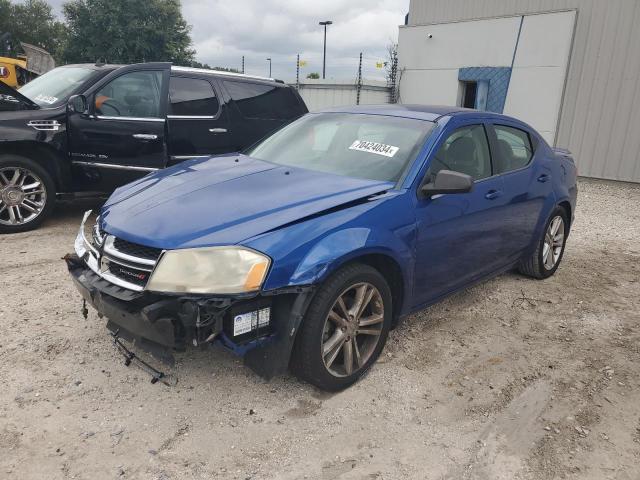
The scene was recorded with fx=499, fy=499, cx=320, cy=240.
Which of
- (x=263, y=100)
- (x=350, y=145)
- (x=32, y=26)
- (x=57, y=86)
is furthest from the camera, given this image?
(x=32, y=26)

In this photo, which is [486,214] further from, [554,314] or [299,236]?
[299,236]

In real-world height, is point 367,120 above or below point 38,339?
above

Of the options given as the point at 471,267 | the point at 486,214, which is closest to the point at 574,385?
the point at 471,267

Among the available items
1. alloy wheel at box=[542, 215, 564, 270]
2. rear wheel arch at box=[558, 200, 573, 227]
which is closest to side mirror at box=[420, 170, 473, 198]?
alloy wheel at box=[542, 215, 564, 270]

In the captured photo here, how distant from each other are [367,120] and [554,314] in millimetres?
2236

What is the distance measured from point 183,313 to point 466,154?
2.36 metres

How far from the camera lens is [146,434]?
97.7 inches

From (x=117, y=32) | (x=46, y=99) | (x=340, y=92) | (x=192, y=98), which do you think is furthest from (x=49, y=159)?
(x=117, y=32)

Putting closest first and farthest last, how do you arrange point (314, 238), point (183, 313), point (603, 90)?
point (183, 313)
point (314, 238)
point (603, 90)

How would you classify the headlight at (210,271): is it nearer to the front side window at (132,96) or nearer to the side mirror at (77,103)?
the side mirror at (77,103)

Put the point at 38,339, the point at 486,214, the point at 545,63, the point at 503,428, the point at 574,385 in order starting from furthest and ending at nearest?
the point at 545,63, the point at 486,214, the point at 38,339, the point at 574,385, the point at 503,428

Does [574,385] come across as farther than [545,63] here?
No

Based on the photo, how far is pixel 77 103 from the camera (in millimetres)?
5281

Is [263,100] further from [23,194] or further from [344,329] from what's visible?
[344,329]
